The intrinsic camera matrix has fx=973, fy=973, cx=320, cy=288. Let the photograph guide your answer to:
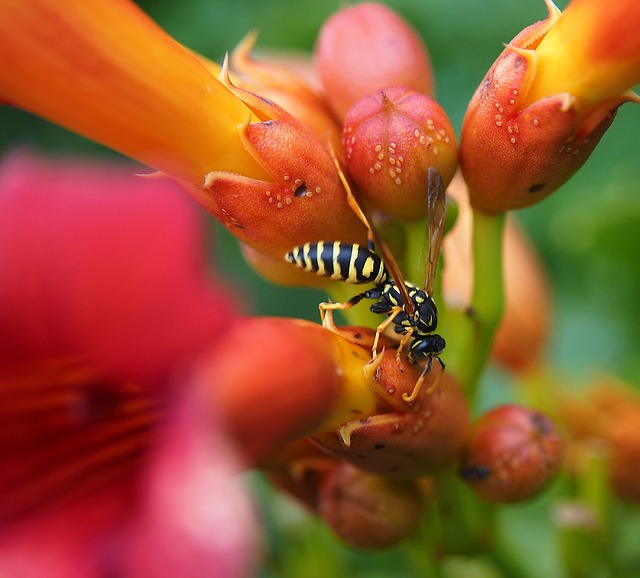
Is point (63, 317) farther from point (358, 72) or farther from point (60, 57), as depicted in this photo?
point (358, 72)

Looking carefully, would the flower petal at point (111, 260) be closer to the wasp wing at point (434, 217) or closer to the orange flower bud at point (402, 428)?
the orange flower bud at point (402, 428)

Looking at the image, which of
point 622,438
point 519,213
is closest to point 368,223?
point 622,438

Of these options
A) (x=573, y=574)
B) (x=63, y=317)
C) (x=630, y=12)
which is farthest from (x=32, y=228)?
(x=573, y=574)

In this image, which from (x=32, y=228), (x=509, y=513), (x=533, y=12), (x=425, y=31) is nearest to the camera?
(x=32, y=228)

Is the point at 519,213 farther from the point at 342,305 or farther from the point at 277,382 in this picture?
the point at 277,382

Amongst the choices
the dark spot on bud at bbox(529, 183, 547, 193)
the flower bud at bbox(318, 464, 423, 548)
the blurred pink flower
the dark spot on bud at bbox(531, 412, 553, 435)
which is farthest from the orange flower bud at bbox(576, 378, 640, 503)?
the blurred pink flower

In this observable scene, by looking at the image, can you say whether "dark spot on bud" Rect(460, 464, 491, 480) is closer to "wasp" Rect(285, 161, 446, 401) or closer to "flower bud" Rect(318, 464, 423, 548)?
"flower bud" Rect(318, 464, 423, 548)

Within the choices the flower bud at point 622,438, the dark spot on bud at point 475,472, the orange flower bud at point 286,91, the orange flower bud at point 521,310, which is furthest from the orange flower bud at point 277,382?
the orange flower bud at point 521,310
